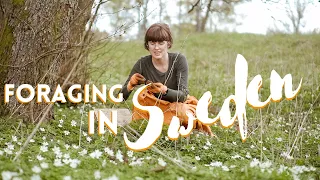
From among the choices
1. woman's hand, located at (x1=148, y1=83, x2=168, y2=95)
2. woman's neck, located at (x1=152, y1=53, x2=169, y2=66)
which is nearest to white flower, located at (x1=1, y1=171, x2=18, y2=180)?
woman's hand, located at (x1=148, y1=83, x2=168, y2=95)

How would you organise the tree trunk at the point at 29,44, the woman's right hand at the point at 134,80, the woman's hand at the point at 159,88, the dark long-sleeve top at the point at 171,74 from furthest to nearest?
the dark long-sleeve top at the point at 171,74 → the woman's right hand at the point at 134,80 → the woman's hand at the point at 159,88 → the tree trunk at the point at 29,44

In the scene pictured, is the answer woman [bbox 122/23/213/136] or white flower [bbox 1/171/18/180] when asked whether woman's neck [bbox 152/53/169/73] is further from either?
white flower [bbox 1/171/18/180]

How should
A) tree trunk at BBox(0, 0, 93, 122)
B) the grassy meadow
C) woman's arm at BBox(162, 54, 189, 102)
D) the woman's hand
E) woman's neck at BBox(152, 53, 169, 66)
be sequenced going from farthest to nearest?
1. woman's neck at BBox(152, 53, 169, 66)
2. woman's arm at BBox(162, 54, 189, 102)
3. the woman's hand
4. tree trunk at BBox(0, 0, 93, 122)
5. the grassy meadow

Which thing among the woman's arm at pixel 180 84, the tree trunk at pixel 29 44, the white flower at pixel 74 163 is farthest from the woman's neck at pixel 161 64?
the white flower at pixel 74 163

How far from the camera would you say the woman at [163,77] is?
13.9 ft

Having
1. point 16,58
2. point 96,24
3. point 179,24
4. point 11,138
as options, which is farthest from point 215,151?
point 179,24

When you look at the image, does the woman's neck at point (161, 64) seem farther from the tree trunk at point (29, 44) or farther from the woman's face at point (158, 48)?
the tree trunk at point (29, 44)

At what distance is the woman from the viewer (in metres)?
4.24

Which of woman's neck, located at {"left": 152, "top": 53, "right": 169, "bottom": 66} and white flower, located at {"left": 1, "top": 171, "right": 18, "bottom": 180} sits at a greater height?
woman's neck, located at {"left": 152, "top": 53, "right": 169, "bottom": 66}

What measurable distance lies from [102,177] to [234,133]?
2776 millimetres

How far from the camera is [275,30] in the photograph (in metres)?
19.6


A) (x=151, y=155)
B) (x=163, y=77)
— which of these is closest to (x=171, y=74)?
(x=163, y=77)

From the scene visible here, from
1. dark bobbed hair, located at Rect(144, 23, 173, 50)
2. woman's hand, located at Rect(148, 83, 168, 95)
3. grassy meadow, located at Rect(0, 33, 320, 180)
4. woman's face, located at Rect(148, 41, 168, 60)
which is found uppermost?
dark bobbed hair, located at Rect(144, 23, 173, 50)

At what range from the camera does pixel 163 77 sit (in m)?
4.67
